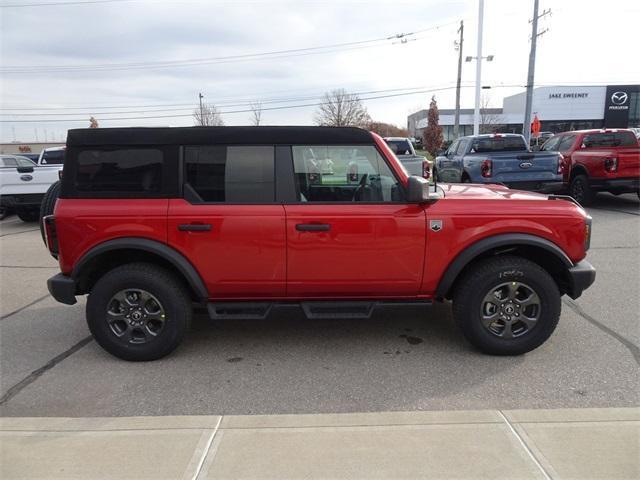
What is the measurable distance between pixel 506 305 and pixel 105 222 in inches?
125

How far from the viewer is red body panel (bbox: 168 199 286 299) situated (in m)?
3.62

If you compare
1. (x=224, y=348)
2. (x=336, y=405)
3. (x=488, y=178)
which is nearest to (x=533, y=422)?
(x=336, y=405)

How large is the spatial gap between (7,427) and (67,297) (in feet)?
3.54

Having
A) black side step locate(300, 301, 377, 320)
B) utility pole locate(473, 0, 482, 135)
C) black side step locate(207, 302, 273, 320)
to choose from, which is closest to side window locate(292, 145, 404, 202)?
black side step locate(300, 301, 377, 320)

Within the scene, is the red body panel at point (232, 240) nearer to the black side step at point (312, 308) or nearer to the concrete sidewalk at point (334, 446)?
the black side step at point (312, 308)

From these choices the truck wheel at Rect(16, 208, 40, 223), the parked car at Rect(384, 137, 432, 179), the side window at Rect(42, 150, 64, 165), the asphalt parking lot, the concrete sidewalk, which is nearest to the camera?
the concrete sidewalk

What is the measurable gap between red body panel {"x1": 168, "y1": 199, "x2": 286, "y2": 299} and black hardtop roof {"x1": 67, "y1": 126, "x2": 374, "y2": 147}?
1.67 ft

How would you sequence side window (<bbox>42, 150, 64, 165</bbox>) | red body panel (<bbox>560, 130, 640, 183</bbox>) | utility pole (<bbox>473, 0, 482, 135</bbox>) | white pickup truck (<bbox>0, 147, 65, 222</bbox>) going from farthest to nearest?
utility pole (<bbox>473, 0, 482, 135</bbox>) → side window (<bbox>42, 150, 64, 165</bbox>) → white pickup truck (<bbox>0, 147, 65, 222</bbox>) → red body panel (<bbox>560, 130, 640, 183</bbox>)

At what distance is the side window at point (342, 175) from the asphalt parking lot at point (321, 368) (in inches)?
51.5

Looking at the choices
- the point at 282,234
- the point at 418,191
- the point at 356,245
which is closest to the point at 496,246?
the point at 418,191

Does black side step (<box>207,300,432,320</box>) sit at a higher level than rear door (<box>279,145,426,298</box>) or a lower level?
lower

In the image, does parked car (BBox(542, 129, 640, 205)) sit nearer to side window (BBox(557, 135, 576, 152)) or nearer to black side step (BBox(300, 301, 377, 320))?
side window (BBox(557, 135, 576, 152))

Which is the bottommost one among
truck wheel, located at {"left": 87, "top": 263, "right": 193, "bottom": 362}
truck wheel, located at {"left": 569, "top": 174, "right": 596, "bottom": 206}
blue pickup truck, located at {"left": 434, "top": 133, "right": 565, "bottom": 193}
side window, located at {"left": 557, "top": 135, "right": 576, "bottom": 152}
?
truck wheel, located at {"left": 87, "top": 263, "right": 193, "bottom": 362}

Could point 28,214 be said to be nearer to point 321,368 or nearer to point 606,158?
point 321,368
